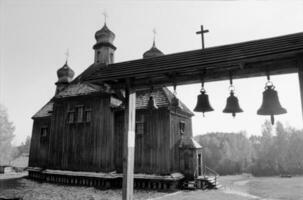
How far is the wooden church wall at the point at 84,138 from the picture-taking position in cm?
1503

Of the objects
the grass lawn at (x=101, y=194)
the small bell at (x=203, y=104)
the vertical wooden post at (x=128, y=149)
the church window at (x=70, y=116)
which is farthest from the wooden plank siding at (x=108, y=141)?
the small bell at (x=203, y=104)

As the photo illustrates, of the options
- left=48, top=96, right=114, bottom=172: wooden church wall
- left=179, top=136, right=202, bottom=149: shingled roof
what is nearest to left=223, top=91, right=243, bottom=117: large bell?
left=179, top=136, right=202, bottom=149: shingled roof

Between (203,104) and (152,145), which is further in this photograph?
(152,145)

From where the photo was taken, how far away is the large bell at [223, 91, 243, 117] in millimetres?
4480

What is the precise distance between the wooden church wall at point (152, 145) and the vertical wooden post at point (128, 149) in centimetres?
951

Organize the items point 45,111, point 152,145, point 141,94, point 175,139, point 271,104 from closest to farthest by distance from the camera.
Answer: point 271,104 < point 152,145 < point 175,139 < point 141,94 < point 45,111

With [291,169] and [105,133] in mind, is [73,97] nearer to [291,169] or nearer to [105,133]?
[105,133]

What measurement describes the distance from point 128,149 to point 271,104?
10.0 ft

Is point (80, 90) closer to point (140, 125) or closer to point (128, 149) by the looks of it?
point (140, 125)

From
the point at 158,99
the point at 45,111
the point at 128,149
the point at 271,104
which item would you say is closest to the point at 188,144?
the point at 158,99

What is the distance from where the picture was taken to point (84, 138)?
625 inches

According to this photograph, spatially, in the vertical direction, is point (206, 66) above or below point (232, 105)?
above

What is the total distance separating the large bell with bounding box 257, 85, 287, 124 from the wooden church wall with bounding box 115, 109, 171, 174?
10713mm

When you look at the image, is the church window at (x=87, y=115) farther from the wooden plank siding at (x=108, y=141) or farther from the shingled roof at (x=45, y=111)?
the shingled roof at (x=45, y=111)
